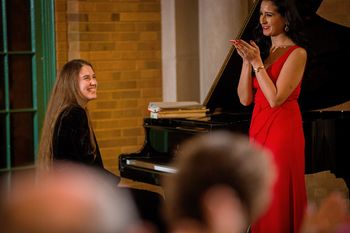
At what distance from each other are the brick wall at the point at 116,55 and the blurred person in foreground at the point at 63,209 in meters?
5.16

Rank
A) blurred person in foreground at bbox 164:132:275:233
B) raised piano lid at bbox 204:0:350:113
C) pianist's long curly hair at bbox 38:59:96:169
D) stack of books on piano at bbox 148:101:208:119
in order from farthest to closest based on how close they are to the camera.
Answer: stack of books on piano at bbox 148:101:208:119 → raised piano lid at bbox 204:0:350:113 → pianist's long curly hair at bbox 38:59:96:169 → blurred person in foreground at bbox 164:132:275:233

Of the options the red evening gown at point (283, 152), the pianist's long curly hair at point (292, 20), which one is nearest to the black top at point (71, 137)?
the red evening gown at point (283, 152)

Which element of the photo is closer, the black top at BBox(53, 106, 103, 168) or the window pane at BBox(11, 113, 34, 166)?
the black top at BBox(53, 106, 103, 168)

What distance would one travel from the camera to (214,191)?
1.44m

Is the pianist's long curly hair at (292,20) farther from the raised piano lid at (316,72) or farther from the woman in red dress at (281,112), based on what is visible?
the raised piano lid at (316,72)

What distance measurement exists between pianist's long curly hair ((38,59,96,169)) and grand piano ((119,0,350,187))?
758 millimetres

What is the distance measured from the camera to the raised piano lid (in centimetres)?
494

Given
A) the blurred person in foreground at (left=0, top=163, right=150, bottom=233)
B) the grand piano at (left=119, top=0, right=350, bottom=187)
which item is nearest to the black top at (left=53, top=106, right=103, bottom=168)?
the grand piano at (left=119, top=0, right=350, bottom=187)

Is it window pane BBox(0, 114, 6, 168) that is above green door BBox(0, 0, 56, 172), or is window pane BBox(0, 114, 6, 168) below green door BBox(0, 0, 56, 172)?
below

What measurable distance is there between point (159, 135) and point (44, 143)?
1145mm

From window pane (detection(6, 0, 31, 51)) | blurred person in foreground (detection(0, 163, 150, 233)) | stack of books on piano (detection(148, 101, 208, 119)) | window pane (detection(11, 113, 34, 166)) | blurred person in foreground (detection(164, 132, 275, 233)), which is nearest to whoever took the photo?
blurred person in foreground (detection(0, 163, 150, 233))

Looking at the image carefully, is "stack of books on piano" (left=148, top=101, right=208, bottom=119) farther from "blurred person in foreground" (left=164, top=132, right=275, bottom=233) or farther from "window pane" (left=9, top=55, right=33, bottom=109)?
"blurred person in foreground" (left=164, top=132, right=275, bottom=233)

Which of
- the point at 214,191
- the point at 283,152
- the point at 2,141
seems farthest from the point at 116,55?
the point at 214,191

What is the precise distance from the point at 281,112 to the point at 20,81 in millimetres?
2830
